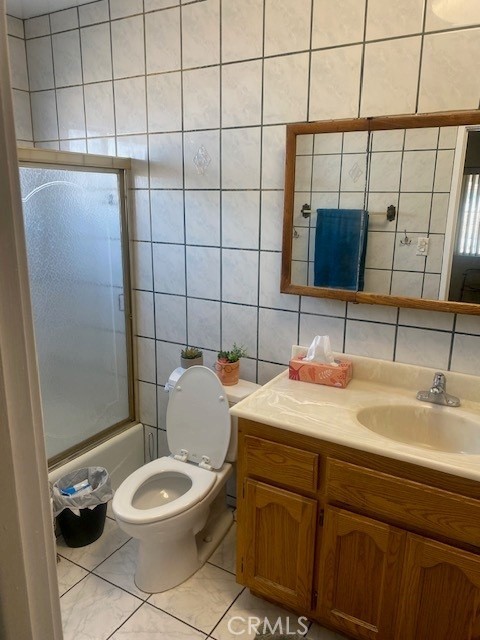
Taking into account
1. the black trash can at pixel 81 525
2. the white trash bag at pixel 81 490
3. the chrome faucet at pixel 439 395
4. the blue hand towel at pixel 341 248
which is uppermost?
the blue hand towel at pixel 341 248

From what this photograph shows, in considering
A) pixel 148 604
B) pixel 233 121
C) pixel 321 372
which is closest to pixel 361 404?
pixel 321 372

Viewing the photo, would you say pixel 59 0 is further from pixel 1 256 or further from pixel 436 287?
pixel 1 256

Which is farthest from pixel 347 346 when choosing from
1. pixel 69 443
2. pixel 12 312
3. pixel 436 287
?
pixel 12 312

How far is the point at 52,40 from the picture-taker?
2.30 metres

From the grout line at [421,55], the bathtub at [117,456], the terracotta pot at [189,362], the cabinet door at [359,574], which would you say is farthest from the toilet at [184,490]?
the grout line at [421,55]

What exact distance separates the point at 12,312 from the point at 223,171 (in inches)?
66.4

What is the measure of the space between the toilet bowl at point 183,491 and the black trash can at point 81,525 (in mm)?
267

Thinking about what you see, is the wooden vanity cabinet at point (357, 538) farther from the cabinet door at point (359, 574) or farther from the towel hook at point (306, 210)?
the towel hook at point (306, 210)

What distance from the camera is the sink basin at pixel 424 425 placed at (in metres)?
1.57

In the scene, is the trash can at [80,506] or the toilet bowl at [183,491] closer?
the toilet bowl at [183,491]

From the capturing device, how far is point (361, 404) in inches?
64.6

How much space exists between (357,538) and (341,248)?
102 cm

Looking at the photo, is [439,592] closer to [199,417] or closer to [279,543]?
[279,543]

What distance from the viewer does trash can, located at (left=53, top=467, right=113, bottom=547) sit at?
1999 mm
